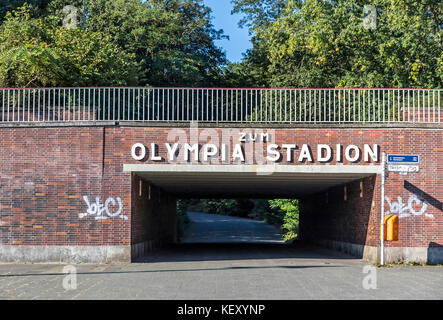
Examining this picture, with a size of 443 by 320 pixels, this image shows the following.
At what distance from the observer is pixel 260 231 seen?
50.2m

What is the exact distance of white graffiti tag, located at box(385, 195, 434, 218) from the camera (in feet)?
59.8

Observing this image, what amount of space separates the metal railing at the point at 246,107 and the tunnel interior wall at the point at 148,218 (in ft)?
8.19

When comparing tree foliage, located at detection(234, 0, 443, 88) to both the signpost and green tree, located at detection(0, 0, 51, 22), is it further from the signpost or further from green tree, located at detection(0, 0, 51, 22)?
green tree, located at detection(0, 0, 51, 22)

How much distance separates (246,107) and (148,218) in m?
5.83

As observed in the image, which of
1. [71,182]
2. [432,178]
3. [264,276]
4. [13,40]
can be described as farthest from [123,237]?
[13,40]

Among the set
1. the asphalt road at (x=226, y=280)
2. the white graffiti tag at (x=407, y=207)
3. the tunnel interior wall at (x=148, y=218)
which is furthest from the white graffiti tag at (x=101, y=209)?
the white graffiti tag at (x=407, y=207)

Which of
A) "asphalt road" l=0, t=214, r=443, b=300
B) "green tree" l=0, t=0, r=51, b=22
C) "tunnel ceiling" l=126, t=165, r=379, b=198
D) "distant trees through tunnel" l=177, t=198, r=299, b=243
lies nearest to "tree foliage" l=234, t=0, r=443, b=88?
"tunnel ceiling" l=126, t=165, r=379, b=198

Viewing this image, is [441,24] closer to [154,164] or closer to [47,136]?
[154,164]

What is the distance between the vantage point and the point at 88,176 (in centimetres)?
1836

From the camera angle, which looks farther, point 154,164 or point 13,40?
point 13,40

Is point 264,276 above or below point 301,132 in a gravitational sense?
below

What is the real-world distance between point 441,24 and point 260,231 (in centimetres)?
2446

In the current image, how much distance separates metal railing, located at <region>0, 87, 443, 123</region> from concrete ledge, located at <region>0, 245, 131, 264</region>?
12.9 feet

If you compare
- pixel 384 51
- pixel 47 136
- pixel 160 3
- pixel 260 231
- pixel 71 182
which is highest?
pixel 160 3
